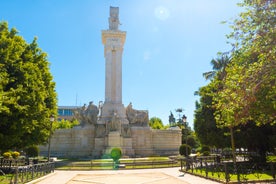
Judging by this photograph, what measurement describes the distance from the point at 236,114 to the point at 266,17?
4.47 metres

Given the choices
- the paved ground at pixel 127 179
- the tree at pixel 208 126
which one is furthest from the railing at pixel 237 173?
the tree at pixel 208 126

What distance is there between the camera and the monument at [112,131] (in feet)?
114

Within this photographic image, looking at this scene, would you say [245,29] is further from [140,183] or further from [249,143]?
[249,143]

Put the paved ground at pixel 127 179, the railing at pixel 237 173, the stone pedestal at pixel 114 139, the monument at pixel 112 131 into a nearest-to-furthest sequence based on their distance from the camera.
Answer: the railing at pixel 237 173, the paved ground at pixel 127 179, the stone pedestal at pixel 114 139, the monument at pixel 112 131

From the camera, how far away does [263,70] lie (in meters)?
9.14

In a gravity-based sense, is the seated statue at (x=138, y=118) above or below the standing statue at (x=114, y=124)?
above

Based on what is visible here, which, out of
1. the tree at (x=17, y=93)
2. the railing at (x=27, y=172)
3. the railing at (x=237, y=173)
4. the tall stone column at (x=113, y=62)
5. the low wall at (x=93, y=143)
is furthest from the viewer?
the tall stone column at (x=113, y=62)

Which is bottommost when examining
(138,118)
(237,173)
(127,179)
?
(127,179)

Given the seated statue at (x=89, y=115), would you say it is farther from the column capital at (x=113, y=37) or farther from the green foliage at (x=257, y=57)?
the green foliage at (x=257, y=57)

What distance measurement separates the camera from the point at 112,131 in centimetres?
3422

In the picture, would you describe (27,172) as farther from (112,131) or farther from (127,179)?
(112,131)

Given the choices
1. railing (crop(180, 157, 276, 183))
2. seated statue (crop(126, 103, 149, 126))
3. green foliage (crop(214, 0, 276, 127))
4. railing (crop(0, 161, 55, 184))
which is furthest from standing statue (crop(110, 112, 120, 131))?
→ green foliage (crop(214, 0, 276, 127))

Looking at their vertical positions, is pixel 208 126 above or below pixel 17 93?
below

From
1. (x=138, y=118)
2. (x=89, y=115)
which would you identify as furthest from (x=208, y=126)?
(x=89, y=115)
